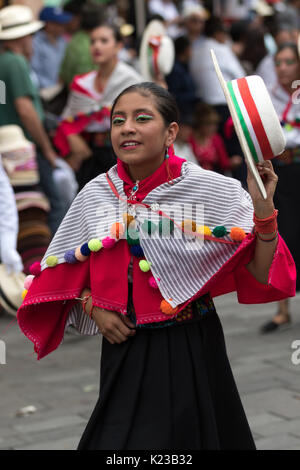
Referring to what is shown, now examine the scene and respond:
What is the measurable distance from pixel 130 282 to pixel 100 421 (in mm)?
492

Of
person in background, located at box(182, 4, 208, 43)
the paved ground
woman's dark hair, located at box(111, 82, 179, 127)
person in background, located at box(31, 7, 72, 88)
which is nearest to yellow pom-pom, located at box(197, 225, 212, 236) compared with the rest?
woman's dark hair, located at box(111, 82, 179, 127)

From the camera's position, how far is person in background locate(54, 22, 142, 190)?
21.4ft

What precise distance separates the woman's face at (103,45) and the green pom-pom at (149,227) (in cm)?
368

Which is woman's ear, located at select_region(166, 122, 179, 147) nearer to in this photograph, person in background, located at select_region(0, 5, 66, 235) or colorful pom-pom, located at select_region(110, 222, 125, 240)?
colorful pom-pom, located at select_region(110, 222, 125, 240)

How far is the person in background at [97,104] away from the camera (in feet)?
21.4

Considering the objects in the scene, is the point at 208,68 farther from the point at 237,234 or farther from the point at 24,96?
the point at 237,234

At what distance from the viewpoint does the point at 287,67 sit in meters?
6.49

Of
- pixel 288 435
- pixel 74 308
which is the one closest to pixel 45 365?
pixel 288 435

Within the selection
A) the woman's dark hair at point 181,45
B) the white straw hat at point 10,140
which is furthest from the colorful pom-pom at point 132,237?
the woman's dark hair at point 181,45

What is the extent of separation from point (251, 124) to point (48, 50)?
23.3ft

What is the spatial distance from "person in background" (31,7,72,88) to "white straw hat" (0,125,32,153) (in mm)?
2800

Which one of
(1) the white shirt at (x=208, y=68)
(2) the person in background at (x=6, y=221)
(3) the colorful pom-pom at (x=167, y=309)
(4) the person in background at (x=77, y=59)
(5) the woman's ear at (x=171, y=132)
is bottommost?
(1) the white shirt at (x=208, y=68)

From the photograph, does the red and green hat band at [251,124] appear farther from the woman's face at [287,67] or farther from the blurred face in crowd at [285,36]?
the blurred face in crowd at [285,36]

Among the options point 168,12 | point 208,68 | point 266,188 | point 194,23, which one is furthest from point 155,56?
point 168,12
